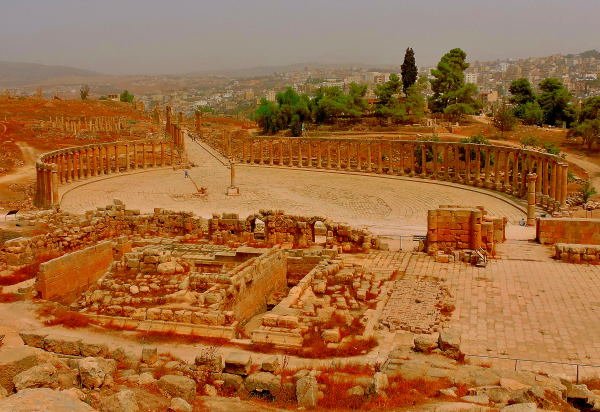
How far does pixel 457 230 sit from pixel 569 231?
15.4ft

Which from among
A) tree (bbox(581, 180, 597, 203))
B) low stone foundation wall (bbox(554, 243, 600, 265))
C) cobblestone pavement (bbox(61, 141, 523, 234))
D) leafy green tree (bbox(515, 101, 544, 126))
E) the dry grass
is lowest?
cobblestone pavement (bbox(61, 141, 523, 234))

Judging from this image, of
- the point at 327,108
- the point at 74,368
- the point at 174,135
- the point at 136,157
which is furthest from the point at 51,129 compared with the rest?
the point at 74,368

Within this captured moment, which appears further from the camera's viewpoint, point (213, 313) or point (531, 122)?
point (531, 122)

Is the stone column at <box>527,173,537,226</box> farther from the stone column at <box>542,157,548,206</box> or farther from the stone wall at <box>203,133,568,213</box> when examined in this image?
the stone column at <box>542,157,548,206</box>

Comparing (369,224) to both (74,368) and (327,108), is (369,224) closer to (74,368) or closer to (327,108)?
(74,368)

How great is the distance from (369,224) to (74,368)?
22.8 metres

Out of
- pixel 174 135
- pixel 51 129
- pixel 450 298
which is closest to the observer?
pixel 450 298

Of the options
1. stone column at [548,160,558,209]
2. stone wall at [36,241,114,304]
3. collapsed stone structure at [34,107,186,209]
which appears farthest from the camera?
collapsed stone structure at [34,107,186,209]

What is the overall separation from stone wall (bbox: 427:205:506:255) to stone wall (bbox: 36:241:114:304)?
10926 mm

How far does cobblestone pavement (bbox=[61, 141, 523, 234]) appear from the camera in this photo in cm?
3684

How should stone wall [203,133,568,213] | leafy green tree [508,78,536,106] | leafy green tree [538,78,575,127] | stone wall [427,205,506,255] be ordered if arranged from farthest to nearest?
leafy green tree [508,78,536,106] → leafy green tree [538,78,575,127] → stone wall [203,133,568,213] → stone wall [427,205,506,255]

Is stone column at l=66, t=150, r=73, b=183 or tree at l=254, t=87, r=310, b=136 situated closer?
stone column at l=66, t=150, r=73, b=183

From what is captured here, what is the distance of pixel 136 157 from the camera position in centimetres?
5753

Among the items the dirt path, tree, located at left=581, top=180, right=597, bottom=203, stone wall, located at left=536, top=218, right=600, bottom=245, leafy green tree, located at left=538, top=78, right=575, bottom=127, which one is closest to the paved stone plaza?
stone wall, located at left=536, top=218, right=600, bottom=245
